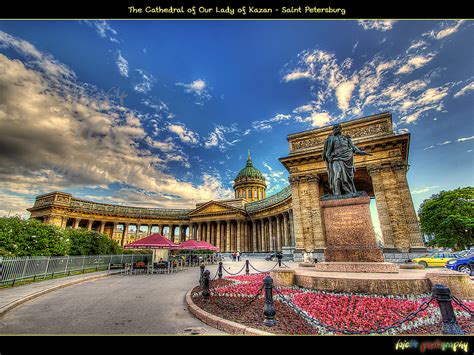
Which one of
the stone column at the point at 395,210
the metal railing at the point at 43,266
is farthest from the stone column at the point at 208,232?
the stone column at the point at 395,210

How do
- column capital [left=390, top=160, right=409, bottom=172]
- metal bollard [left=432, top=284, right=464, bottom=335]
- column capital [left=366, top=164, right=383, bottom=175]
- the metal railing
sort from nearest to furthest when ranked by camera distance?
metal bollard [left=432, top=284, right=464, bottom=335] → the metal railing → column capital [left=390, top=160, right=409, bottom=172] → column capital [left=366, top=164, right=383, bottom=175]

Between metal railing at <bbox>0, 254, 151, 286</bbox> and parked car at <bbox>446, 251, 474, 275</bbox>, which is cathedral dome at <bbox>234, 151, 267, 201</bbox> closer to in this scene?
metal railing at <bbox>0, 254, 151, 286</bbox>

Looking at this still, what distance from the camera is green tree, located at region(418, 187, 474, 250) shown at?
36219 millimetres

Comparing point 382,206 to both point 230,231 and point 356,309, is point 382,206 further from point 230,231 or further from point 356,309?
point 230,231

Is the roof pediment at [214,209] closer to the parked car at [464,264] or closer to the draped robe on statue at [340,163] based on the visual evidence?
the parked car at [464,264]

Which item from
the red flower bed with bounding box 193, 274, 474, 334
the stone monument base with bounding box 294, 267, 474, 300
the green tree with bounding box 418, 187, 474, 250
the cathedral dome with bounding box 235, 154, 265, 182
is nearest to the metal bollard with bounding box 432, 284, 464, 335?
the red flower bed with bounding box 193, 274, 474, 334

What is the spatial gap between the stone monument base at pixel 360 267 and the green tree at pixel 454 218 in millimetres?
39535

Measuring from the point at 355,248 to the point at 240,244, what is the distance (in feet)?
168

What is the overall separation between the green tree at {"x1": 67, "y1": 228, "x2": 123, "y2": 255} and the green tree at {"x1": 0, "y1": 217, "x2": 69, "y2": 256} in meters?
2.49

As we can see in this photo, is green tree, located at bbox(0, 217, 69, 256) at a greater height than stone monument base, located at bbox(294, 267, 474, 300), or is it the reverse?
green tree, located at bbox(0, 217, 69, 256)
